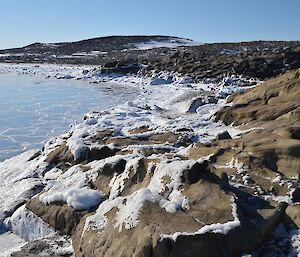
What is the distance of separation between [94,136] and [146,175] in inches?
152

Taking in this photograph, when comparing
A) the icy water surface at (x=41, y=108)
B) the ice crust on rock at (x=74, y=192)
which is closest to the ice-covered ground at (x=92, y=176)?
the ice crust on rock at (x=74, y=192)

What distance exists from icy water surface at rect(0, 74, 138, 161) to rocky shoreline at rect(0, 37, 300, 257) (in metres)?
2.49

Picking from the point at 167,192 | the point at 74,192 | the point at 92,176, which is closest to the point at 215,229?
the point at 167,192

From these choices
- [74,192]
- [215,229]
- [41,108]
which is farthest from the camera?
[41,108]

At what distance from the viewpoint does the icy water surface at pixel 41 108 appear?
1231 centimetres

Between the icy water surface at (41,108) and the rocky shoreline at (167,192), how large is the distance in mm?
2490

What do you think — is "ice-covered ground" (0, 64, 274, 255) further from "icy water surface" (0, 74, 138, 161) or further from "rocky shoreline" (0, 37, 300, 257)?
"icy water surface" (0, 74, 138, 161)

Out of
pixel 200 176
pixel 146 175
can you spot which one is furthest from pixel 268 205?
pixel 146 175

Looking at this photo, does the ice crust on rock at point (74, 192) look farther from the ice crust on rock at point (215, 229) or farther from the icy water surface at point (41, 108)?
the icy water surface at point (41, 108)

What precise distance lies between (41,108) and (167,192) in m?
13.6

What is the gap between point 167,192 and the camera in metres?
5.21

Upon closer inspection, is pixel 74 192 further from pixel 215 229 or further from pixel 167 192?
pixel 215 229

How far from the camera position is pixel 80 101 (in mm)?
19688

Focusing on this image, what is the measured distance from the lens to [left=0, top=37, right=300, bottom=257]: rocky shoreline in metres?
4.40
